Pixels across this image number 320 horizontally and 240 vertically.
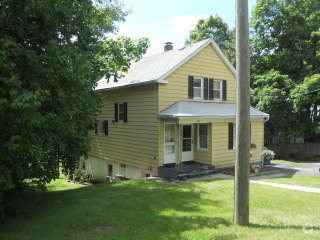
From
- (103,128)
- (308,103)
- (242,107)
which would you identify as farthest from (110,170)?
(308,103)

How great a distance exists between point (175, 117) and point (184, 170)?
8.59 ft

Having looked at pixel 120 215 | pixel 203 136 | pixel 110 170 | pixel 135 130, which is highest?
pixel 135 130

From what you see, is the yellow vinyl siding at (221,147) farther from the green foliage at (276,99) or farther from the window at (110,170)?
the green foliage at (276,99)

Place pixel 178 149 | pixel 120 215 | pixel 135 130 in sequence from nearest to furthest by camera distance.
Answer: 1. pixel 120 215
2. pixel 178 149
3. pixel 135 130

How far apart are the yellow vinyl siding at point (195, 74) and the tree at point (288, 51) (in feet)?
27.3

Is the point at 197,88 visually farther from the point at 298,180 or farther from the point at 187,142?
the point at 298,180

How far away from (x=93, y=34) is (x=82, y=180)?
12.3m

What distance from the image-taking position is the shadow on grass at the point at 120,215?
6.23 m

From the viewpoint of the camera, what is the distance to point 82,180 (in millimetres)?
19906

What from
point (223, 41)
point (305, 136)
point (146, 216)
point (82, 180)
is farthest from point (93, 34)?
point (223, 41)

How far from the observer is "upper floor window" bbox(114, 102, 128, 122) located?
16728 mm

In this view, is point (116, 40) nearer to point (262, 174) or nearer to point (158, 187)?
point (158, 187)

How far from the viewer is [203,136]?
53.0ft

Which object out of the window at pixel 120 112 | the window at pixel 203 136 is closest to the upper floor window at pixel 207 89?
the window at pixel 203 136
